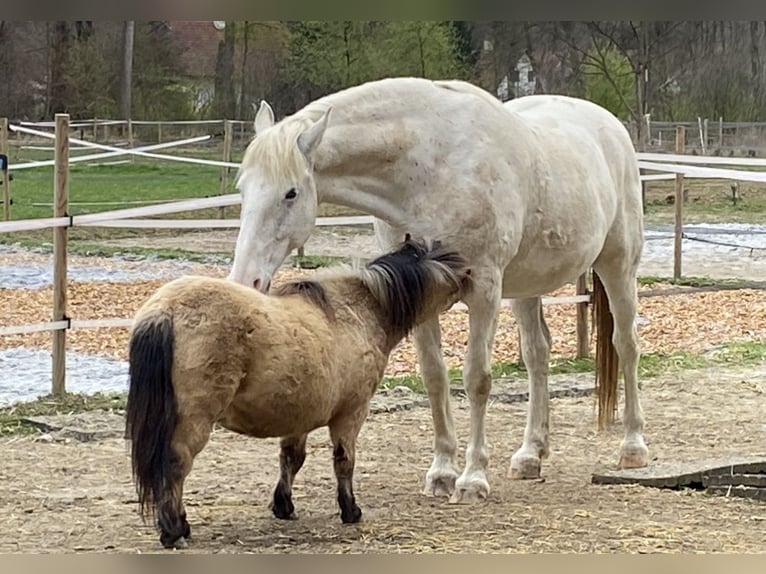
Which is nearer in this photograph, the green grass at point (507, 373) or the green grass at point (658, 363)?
the green grass at point (507, 373)

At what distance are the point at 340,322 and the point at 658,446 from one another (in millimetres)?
2330

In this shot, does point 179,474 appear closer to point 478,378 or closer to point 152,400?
point 152,400

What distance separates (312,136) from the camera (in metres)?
3.29

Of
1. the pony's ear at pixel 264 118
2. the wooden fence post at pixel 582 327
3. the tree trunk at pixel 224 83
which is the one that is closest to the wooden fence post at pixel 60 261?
the pony's ear at pixel 264 118

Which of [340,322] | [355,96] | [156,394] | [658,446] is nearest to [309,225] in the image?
[340,322]

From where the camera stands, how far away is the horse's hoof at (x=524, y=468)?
14.3ft

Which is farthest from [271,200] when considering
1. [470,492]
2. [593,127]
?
[593,127]

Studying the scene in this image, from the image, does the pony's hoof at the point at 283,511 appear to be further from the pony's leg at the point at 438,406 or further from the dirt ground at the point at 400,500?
the pony's leg at the point at 438,406

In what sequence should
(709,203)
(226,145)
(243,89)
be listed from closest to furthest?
1. (226,145)
2. (243,89)
3. (709,203)

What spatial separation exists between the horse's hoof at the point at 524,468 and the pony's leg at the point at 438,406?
0.48 metres

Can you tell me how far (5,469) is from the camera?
433 cm

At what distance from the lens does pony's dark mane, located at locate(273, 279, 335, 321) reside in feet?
10.6

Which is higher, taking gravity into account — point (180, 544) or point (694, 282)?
point (694, 282)

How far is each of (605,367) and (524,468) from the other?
27.7 inches
